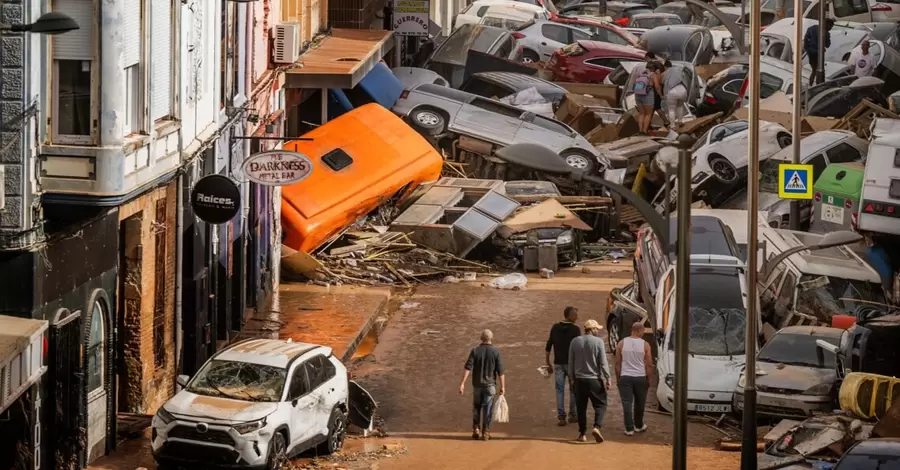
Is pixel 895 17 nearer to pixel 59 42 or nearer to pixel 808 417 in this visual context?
pixel 808 417

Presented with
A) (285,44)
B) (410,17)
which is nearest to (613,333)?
(285,44)

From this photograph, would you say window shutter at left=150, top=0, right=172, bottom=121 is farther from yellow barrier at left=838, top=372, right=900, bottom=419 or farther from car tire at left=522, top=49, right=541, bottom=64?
car tire at left=522, top=49, right=541, bottom=64

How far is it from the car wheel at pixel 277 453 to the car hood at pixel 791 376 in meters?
6.19

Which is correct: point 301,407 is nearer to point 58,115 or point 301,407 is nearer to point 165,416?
point 165,416

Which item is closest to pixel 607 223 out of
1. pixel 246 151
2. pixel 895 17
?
pixel 246 151

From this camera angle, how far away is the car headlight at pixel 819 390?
21766 millimetres

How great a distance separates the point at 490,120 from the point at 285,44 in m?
7.63

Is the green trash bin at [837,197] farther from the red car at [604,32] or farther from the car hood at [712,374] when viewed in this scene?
the red car at [604,32]

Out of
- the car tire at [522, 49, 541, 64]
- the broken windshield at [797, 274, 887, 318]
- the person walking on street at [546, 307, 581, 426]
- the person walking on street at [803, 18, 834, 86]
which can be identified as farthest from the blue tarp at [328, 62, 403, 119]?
the person walking on street at [546, 307, 581, 426]

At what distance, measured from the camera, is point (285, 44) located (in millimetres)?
31000

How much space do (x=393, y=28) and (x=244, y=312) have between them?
18686 millimetres

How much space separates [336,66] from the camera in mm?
33062

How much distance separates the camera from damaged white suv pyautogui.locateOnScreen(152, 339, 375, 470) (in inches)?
734

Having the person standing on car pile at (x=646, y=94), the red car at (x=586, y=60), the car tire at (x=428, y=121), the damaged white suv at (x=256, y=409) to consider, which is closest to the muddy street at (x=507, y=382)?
the damaged white suv at (x=256, y=409)
